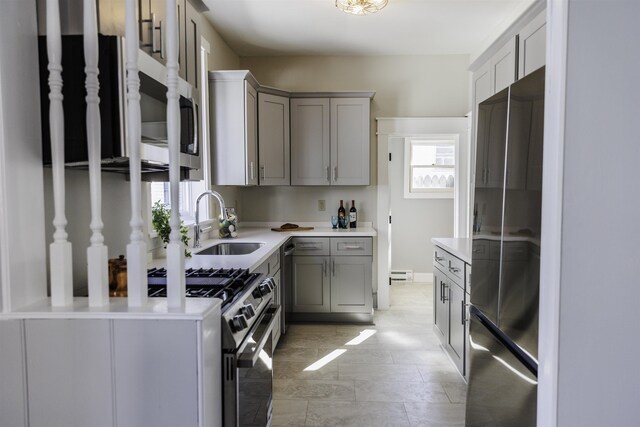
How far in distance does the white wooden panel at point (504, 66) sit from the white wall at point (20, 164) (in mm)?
2520

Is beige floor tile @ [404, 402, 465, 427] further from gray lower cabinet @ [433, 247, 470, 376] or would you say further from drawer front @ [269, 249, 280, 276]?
drawer front @ [269, 249, 280, 276]

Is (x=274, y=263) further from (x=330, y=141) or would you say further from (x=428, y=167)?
(x=428, y=167)

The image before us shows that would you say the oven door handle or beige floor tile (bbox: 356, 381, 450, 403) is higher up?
the oven door handle

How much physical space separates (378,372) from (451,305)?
0.72m

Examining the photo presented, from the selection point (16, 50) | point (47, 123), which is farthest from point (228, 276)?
point (16, 50)

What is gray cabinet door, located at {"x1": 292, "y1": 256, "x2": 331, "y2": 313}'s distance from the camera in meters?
3.93

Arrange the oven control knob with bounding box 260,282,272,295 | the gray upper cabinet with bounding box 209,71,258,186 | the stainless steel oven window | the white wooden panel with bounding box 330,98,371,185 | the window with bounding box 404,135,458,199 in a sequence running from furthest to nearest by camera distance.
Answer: the window with bounding box 404,135,458,199 < the white wooden panel with bounding box 330,98,371,185 < the gray upper cabinet with bounding box 209,71,258,186 < the oven control knob with bounding box 260,282,272,295 < the stainless steel oven window

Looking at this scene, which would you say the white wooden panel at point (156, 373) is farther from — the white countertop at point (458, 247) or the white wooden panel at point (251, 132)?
the white wooden panel at point (251, 132)

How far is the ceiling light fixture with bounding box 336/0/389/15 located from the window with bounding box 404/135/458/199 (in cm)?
282

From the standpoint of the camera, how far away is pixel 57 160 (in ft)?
3.37

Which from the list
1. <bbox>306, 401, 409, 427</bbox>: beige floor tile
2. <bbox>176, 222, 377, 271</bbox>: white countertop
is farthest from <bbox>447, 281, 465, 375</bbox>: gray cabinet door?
<bbox>176, 222, 377, 271</bbox>: white countertop

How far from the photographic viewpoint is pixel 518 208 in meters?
1.43

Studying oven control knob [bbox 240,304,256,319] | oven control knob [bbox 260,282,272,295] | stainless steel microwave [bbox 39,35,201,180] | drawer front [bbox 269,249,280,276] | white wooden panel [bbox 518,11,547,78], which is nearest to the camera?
stainless steel microwave [bbox 39,35,201,180]

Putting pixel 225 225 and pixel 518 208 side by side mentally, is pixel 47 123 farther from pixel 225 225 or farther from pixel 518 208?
pixel 225 225
